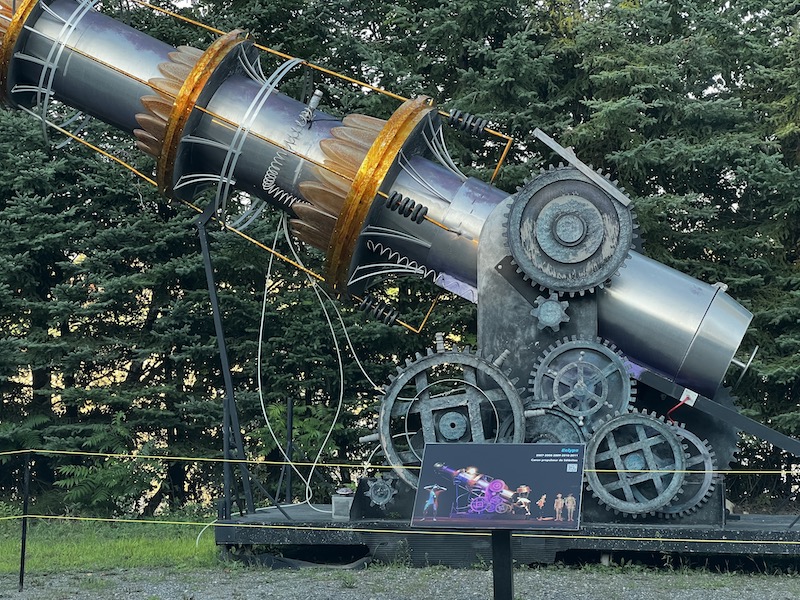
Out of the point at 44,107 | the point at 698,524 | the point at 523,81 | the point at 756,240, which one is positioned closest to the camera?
the point at 698,524

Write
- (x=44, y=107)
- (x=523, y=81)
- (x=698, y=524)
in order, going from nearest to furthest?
(x=698, y=524) → (x=44, y=107) → (x=523, y=81)

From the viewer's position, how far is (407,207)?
7.95 metres

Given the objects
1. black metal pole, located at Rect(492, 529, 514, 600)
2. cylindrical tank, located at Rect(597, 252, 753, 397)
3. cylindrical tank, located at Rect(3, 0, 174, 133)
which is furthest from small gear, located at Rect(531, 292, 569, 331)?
cylindrical tank, located at Rect(3, 0, 174, 133)

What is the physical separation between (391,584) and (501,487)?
1.98 metres

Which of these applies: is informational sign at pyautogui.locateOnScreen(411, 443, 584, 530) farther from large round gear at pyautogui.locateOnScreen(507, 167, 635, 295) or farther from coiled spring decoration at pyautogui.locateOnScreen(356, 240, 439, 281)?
coiled spring decoration at pyautogui.locateOnScreen(356, 240, 439, 281)

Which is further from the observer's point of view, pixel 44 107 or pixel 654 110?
pixel 654 110

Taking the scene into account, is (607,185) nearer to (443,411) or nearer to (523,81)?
(443,411)

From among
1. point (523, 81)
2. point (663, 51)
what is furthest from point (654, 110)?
point (523, 81)

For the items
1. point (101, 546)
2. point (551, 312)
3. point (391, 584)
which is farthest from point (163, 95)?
point (101, 546)

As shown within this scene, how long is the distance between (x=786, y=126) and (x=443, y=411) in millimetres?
7161

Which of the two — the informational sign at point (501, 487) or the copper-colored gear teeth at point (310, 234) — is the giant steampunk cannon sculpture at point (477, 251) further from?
the informational sign at point (501, 487)

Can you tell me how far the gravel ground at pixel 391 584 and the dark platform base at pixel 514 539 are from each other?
0.16 m

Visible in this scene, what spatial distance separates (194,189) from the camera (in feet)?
29.1

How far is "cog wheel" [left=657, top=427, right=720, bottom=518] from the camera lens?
7.80 metres
